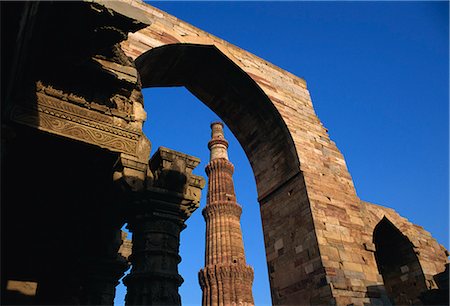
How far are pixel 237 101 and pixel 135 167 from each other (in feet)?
19.0

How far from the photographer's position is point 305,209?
673 cm

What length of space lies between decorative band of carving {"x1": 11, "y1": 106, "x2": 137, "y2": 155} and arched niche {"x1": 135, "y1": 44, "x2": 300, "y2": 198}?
449 cm

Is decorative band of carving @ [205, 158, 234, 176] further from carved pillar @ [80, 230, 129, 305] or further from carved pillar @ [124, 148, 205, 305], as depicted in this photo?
carved pillar @ [124, 148, 205, 305]

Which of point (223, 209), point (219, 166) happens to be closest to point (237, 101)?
point (223, 209)

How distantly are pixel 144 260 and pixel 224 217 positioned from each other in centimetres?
1750

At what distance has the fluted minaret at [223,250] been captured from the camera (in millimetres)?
18391

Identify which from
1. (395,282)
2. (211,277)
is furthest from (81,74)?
(211,277)

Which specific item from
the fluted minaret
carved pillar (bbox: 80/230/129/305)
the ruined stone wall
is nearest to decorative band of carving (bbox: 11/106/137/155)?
carved pillar (bbox: 80/230/129/305)

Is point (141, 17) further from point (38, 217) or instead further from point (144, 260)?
point (38, 217)

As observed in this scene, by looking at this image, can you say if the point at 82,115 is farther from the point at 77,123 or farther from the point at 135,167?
the point at 135,167

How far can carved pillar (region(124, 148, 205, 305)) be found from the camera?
2785 mm

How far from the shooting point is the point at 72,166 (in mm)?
3242

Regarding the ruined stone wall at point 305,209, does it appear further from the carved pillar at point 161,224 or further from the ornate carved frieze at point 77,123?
the carved pillar at point 161,224

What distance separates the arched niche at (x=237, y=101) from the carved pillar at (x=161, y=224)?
4399mm
